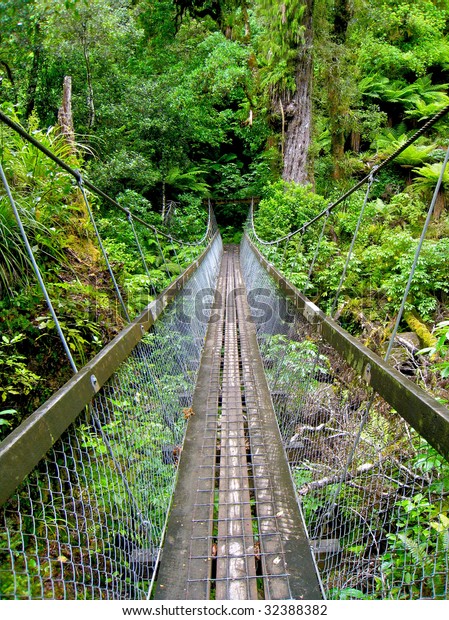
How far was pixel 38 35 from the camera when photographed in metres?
5.82

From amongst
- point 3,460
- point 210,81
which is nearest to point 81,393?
point 3,460

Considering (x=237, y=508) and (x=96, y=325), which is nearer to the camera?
(x=237, y=508)

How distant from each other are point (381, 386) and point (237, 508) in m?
0.95

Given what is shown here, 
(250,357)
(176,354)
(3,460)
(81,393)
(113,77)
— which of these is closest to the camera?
(3,460)

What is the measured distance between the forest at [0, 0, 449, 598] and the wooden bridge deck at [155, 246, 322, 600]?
0.15 metres

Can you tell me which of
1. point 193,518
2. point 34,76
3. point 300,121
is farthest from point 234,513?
point 34,76

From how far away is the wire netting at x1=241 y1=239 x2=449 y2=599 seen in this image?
1212mm

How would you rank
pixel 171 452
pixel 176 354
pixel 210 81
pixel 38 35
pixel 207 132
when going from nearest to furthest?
pixel 171 452 < pixel 176 354 < pixel 38 35 < pixel 210 81 < pixel 207 132

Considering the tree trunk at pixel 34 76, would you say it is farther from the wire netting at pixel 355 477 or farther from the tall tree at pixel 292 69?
the wire netting at pixel 355 477

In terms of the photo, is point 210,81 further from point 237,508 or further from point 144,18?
point 237,508

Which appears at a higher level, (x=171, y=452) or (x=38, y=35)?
(x=38, y=35)

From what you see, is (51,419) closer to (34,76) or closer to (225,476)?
(225,476)

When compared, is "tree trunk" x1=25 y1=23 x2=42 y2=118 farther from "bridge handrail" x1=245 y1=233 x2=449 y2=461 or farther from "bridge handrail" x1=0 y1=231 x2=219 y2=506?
"bridge handrail" x1=245 y1=233 x2=449 y2=461
